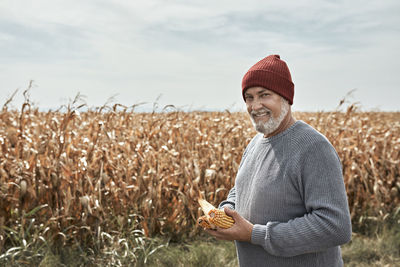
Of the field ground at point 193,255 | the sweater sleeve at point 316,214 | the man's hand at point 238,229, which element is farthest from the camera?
the field ground at point 193,255

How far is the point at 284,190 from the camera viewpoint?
2.05 m

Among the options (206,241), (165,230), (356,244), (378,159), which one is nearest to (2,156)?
(165,230)

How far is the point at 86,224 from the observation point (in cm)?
415

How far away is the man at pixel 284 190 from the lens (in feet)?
6.36

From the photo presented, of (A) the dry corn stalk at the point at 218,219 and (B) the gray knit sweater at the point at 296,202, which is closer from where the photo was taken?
(B) the gray knit sweater at the point at 296,202

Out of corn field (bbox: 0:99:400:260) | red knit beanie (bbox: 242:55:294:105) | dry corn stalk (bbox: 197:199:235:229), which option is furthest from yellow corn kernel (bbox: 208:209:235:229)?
corn field (bbox: 0:99:400:260)

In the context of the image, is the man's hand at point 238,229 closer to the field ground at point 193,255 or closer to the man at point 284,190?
the man at point 284,190

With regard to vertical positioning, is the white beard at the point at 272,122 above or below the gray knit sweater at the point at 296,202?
above

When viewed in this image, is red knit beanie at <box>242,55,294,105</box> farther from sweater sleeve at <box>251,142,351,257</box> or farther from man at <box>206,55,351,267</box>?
sweater sleeve at <box>251,142,351,257</box>

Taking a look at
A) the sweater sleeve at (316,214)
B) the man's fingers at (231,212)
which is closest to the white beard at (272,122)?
the sweater sleeve at (316,214)

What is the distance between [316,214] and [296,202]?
0.15 meters

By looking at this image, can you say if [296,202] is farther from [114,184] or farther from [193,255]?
[114,184]

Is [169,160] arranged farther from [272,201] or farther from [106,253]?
[272,201]

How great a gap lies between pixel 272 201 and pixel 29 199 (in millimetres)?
3029
